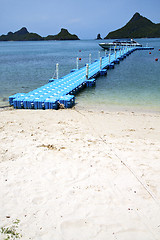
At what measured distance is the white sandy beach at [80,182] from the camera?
149 inches

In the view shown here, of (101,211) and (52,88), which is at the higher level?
(52,88)

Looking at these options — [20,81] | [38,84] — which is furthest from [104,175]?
[20,81]

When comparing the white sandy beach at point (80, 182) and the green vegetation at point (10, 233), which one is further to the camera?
the white sandy beach at point (80, 182)

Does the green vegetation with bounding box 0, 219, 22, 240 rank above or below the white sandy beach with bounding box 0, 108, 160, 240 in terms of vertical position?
below

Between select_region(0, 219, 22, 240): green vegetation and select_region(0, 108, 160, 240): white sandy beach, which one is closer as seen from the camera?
select_region(0, 219, 22, 240): green vegetation

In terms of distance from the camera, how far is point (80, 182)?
16.3 ft

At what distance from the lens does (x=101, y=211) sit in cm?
414

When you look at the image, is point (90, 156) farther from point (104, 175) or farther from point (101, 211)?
point (101, 211)

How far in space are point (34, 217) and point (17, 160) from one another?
7.07 ft

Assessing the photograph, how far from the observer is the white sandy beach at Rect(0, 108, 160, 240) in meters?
3.79

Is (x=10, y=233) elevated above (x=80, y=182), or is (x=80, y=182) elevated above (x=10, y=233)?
(x=80, y=182)

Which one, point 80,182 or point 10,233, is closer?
point 10,233

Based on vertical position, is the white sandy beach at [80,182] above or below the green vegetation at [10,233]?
above

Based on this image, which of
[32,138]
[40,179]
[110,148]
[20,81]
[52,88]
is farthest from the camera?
[20,81]
